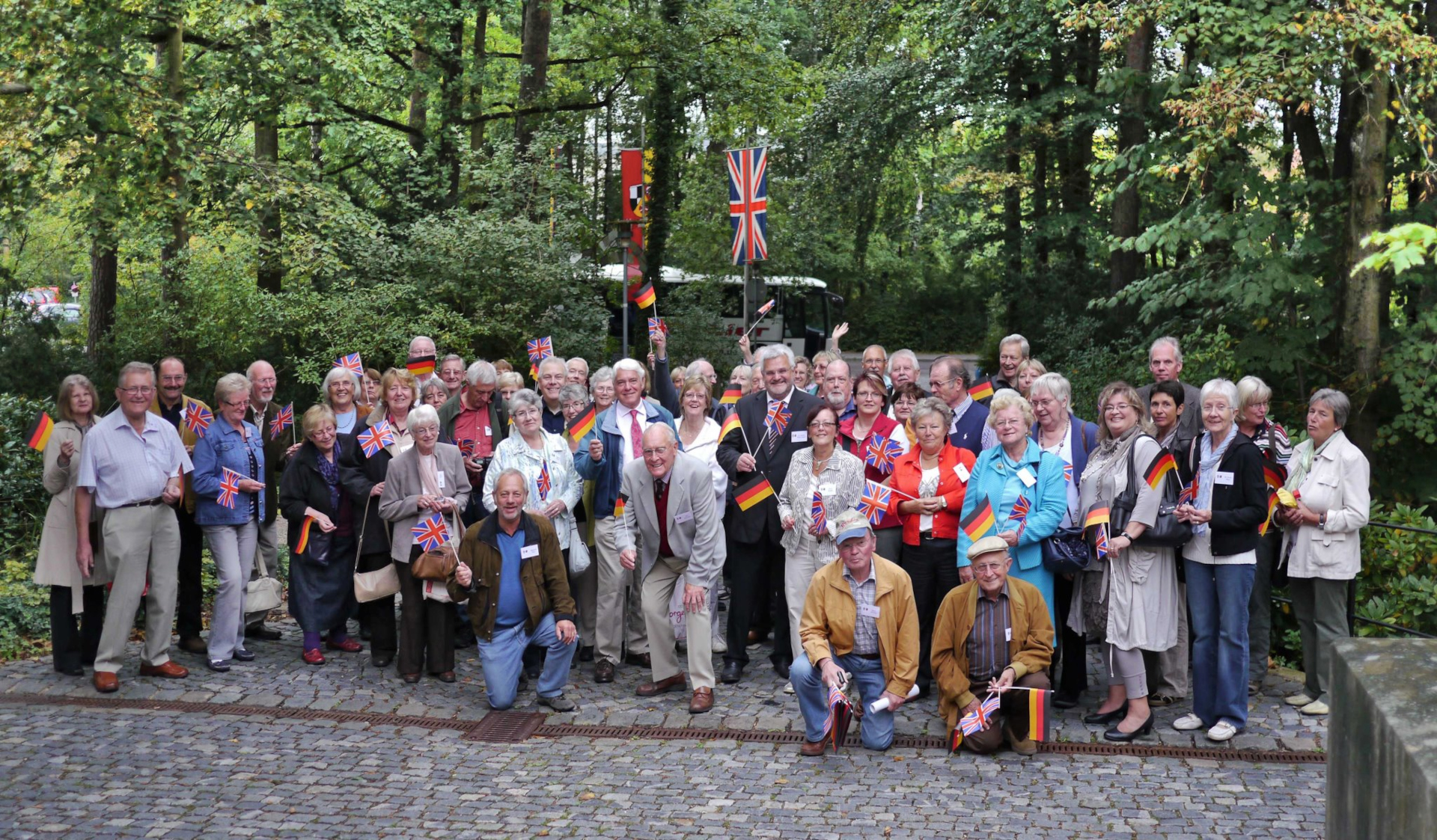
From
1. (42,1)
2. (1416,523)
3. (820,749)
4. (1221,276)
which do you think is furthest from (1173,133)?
(42,1)

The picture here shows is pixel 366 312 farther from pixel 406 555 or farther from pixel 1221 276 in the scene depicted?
pixel 1221 276

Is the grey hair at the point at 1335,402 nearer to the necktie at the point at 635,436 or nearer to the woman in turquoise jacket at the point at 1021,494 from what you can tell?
the woman in turquoise jacket at the point at 1021,494

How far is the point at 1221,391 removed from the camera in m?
7.20

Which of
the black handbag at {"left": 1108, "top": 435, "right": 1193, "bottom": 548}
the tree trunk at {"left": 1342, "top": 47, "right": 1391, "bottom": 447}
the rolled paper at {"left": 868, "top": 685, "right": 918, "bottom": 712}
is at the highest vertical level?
the tree trunk at {"left": 1342, "top": 47, "right": 1391, "bottom": 447}

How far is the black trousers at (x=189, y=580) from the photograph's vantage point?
28.9ft

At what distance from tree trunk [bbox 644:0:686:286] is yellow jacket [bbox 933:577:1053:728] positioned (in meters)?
16.0

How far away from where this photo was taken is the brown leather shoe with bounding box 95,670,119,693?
313 inches

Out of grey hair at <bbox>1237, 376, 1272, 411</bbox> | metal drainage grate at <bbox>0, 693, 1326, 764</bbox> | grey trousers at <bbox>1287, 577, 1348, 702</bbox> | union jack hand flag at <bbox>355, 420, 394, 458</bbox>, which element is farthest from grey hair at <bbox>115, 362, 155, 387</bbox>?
grey trousers at <bbox>1287, 577, 1348, 702</bbox>

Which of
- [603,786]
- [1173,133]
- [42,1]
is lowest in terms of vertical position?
[603,786]

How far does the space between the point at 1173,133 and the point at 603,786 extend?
8228 millimetres

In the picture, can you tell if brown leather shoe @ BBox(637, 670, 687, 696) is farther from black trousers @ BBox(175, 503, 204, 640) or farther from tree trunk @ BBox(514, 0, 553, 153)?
tree trunk @ BBox(514, 0, 553, 153)

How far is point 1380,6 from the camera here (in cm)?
969

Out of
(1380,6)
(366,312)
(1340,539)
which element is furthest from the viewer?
(366,312)

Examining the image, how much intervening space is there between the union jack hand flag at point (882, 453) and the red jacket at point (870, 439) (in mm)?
27
